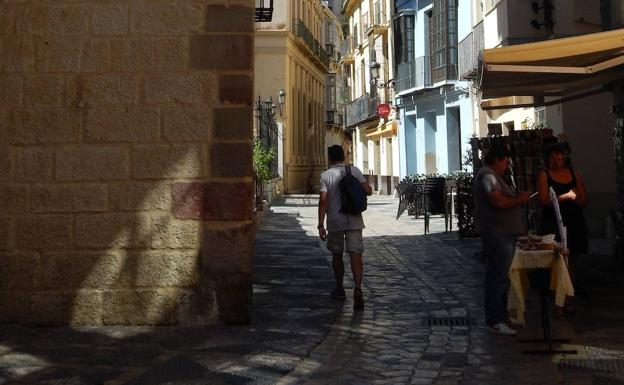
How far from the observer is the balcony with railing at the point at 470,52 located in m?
20.6

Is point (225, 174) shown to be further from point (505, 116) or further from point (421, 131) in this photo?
point (421, 131)

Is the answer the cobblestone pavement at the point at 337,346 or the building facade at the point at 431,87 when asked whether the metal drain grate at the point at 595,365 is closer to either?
the cobblestone pavement at the point at 337,346

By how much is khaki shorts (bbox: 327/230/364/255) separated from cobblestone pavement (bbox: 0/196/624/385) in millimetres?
542

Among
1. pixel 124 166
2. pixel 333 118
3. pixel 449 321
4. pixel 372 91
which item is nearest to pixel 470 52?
pixel 449 321

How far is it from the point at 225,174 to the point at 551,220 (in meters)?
3.14

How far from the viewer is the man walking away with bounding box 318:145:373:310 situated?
8555 mm

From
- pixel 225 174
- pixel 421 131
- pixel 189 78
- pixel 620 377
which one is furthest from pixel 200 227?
pixel 421 131

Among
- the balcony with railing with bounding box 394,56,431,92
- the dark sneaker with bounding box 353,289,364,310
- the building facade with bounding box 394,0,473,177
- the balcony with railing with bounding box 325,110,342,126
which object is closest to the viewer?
the dark sneaker with bounding box 353,289,364,310

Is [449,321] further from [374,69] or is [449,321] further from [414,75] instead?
[374,69]

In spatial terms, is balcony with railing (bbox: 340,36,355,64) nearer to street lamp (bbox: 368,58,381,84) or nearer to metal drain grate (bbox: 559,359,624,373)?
street lamp (bbox: 368,58,381,84)

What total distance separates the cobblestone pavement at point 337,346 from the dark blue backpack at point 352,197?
0.93 m

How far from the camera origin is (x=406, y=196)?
21719mm

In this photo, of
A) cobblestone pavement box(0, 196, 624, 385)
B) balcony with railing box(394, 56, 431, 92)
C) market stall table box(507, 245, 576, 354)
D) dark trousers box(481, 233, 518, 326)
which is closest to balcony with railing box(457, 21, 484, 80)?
balcony with railing box(394, 56, 431, 92)

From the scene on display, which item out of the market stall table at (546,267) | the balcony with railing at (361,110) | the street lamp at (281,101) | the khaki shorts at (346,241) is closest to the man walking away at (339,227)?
the khaki shorts at (346,241)
